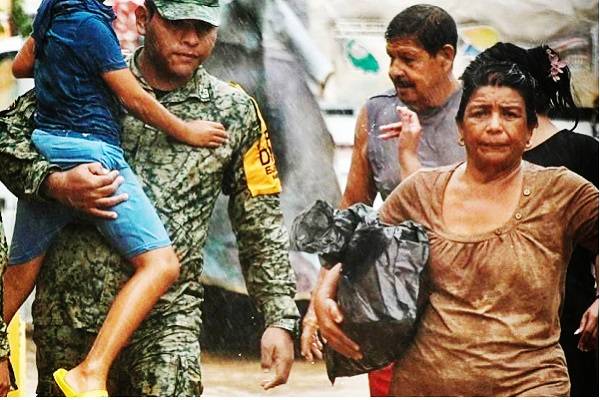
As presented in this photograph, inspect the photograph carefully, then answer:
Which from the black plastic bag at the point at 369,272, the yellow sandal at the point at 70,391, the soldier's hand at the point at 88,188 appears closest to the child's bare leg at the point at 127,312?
the yellow sandal at the point at 70,391

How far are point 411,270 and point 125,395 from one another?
1.42m

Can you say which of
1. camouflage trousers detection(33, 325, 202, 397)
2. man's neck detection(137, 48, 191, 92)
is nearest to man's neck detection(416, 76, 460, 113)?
man's neck detection(137, 48, 191, 92)

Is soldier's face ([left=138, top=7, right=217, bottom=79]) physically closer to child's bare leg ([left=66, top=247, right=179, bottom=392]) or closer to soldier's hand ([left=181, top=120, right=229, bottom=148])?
soldier's hand ([left=181, top=120, right=229, bottom=148])

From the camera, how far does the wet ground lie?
6.26 m

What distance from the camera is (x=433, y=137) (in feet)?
20.9

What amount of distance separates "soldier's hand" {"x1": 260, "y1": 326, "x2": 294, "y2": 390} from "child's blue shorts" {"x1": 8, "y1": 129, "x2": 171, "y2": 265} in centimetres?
67

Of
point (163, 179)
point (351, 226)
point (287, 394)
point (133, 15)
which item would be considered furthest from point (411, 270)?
point (133, 15)

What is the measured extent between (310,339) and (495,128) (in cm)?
130

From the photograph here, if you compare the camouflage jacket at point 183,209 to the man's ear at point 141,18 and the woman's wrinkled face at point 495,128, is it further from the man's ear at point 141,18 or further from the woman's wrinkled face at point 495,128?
the woman's wrinkled face at point 495,128

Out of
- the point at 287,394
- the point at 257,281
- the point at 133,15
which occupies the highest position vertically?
the point at 133,15

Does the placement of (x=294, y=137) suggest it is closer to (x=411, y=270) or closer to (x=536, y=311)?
(x=411, y=270)

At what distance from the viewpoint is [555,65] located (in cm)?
641

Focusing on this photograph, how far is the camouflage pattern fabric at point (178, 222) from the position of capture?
6.06 m

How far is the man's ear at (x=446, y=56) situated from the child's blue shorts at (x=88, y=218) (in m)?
1.52
